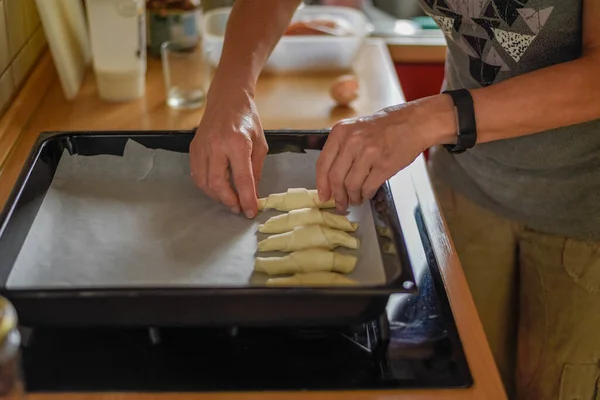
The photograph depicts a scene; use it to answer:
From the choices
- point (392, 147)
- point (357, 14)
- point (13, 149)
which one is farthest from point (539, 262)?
point (13, 149)

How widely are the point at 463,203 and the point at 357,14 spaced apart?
55 cm

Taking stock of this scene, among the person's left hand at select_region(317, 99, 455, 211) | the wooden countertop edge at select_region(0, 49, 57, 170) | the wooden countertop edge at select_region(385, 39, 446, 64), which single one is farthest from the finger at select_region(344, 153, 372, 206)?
the wooden countertop edge at select_region(385, 39, 446, 64)

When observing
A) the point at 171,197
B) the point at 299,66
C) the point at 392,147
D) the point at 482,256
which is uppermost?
the point at 392,147

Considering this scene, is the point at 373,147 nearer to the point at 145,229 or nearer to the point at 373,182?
the point at 373,182

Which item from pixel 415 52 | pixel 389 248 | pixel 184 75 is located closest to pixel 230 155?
pixel 389 248

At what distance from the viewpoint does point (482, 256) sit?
1244 millimetres

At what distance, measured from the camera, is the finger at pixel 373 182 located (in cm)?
85

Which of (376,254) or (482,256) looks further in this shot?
(482,256)

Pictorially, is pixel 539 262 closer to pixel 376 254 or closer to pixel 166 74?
pixel 376 254

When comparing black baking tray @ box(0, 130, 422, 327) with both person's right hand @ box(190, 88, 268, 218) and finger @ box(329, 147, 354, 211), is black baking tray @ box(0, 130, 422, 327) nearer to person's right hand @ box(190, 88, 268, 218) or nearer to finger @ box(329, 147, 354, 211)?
finger @ box(329, 147, 354, 211)

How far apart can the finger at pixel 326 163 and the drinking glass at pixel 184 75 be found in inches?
20.7

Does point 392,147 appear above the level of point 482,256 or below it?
above

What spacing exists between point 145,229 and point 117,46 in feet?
1.70

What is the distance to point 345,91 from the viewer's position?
1.32m
